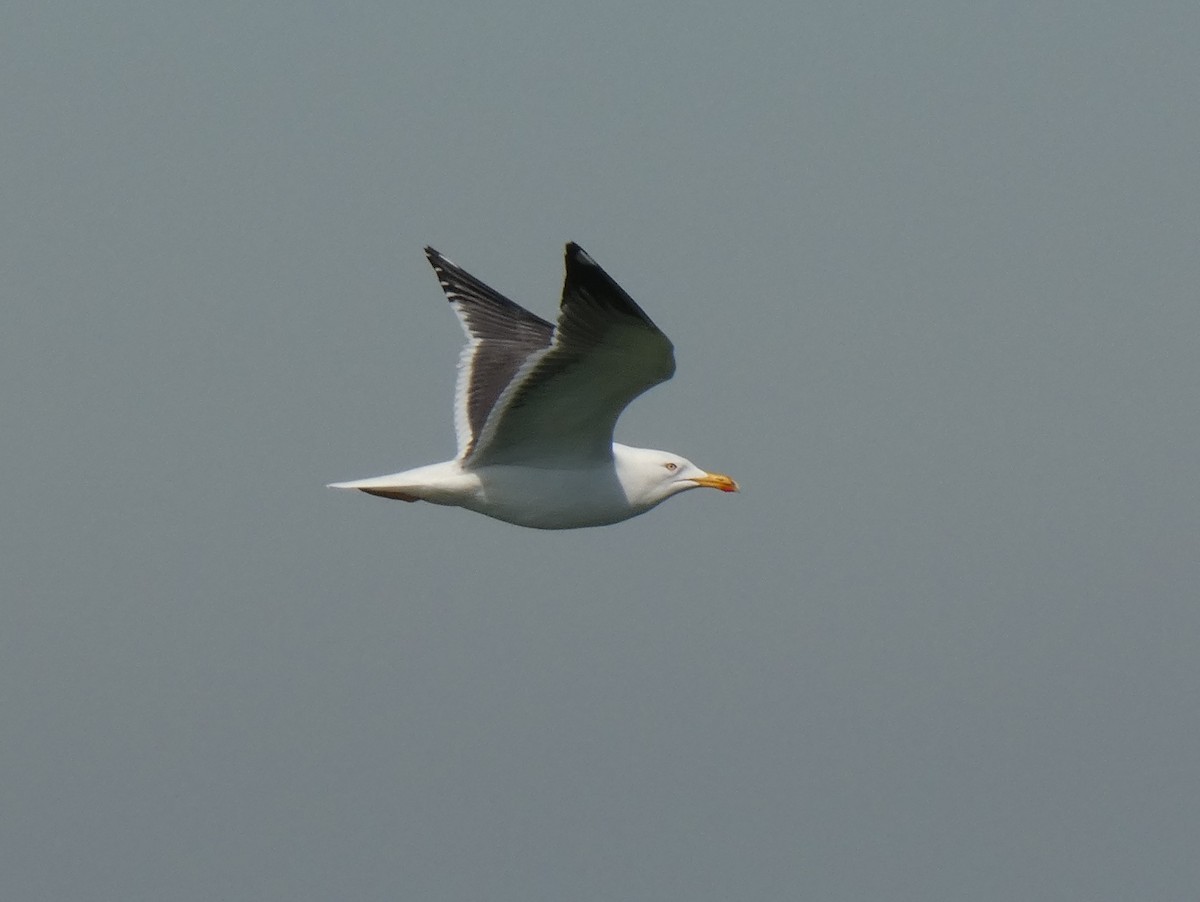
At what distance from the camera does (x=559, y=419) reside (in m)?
12.2

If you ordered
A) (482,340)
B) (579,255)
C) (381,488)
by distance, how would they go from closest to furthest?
1. (579,255)
2. (381,488)
3. (482,340)

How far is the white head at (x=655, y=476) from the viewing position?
13008 mm

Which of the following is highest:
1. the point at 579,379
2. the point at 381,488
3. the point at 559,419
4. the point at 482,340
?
the point at 482,340

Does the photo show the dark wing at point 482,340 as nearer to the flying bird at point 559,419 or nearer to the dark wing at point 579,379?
the flying bird at point 559,419

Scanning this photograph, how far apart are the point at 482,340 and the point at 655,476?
196cm

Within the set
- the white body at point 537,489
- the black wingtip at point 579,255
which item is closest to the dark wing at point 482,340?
the white body at point 537,489

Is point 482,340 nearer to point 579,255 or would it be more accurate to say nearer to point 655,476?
point 655,476

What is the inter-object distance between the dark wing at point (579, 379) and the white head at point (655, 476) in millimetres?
243

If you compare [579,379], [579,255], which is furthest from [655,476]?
[579,255]

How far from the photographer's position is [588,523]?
42.6 feet

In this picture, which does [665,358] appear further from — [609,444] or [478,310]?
[478,310]

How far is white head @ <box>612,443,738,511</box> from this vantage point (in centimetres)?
1301

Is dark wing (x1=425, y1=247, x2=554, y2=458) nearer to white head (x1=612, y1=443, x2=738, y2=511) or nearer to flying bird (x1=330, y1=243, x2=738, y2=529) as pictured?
flying bird (x1=330, y1=243, x2=738, y2=529)

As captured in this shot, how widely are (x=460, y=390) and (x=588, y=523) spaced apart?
5.15 feet
